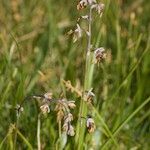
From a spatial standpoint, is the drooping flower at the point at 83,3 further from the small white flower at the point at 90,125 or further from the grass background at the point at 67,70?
the small white flower at the point at 90,125

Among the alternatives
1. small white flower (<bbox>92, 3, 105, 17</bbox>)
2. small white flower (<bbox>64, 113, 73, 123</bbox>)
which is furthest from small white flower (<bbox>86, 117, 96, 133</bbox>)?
small white flower (<bbox>92, 3, 105, 17</bbox>)

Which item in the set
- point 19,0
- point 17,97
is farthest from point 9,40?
point 17,97

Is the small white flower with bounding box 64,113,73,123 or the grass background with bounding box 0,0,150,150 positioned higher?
the grass background with bounding box 0,0,150,150

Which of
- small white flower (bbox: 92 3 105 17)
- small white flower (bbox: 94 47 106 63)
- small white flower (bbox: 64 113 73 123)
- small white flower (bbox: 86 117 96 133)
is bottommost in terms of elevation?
small white flower (bbox: 86 117 96 133)

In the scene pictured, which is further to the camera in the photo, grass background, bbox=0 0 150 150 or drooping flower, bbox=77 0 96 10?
grass background, bbox=0 0 150 150

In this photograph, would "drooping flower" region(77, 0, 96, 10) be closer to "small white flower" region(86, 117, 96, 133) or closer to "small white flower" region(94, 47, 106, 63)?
"small white flower" region(94, 47, 106, 63)

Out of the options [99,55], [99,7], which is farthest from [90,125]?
[99,7]

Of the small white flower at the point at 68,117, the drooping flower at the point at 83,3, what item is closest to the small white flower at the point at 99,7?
the drooping flower at the point at 83,3

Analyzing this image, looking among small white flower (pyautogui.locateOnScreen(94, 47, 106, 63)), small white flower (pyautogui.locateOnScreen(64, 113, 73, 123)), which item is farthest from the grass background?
small white flower (pyautogui.locateOnScreen(64, 113, 73, 123))
